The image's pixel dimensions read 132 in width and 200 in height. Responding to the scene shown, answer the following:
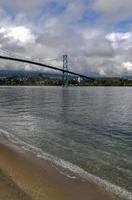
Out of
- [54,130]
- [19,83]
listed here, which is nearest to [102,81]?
[19,83]

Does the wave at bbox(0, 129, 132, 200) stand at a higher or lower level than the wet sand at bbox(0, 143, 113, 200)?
lower

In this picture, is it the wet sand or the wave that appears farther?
the wave

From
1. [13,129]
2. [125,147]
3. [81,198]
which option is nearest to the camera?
[81,198]

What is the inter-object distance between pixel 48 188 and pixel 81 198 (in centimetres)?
78

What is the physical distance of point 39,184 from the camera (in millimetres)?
6453

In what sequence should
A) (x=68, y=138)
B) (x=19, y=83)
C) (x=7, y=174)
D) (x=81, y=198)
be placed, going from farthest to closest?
(x=19, y=83)
(x=68, y=138)
(x=7, y=174)
(x=81, y=198)

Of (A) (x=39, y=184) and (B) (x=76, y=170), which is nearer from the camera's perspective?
(A) (x=39, y=184)

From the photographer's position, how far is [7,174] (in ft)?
22.7

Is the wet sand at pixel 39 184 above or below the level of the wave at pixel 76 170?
above

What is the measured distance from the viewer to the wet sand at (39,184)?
18.7ft

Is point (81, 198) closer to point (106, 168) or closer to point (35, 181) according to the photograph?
point (35, 181)

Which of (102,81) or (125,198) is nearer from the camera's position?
(125,198)

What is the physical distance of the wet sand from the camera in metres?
5.71

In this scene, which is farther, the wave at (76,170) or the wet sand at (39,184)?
the wave at (76,170)
